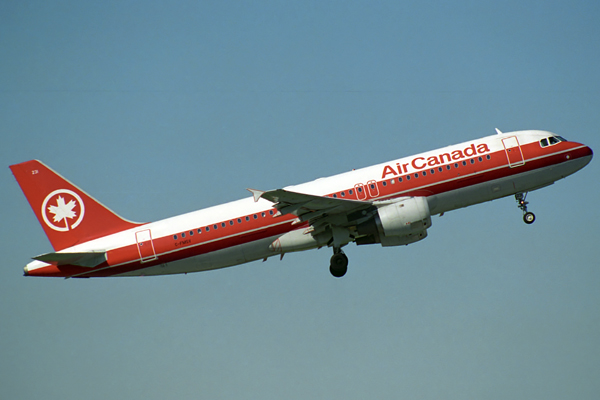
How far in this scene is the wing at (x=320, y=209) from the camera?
3482 cm

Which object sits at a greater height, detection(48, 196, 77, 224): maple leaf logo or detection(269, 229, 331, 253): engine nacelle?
detection(48, 196, 77, 224): maple leaf logo

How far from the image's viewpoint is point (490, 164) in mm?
38031

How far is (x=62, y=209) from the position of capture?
135 ft

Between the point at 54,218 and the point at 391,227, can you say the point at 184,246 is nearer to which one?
the point at 54,218

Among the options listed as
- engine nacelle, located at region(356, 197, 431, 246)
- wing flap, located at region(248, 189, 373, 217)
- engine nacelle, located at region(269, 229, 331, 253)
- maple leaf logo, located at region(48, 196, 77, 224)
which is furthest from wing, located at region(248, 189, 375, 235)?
maple leaf logo, located at region(48, 196, 77, 224)

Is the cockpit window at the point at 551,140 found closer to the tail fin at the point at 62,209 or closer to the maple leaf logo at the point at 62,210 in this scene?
the tail fin at the point at 62,209

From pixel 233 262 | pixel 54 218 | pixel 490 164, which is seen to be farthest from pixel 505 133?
pixel 54 218

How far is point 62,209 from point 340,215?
1610 cm

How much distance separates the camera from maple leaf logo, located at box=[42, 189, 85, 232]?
134 feet

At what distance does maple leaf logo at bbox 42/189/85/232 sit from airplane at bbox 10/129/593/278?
178 cm

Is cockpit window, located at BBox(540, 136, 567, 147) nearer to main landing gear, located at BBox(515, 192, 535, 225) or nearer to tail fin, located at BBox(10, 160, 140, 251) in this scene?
main landing gear, located at BBox(515, 192, 535, 225)

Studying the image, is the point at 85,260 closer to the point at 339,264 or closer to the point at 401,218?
the point at 339,264

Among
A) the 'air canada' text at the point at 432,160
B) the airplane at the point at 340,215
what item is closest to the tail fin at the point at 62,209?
the airplane at the point at 340,215

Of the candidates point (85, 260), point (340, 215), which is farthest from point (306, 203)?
point (85, 260)
